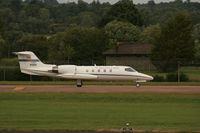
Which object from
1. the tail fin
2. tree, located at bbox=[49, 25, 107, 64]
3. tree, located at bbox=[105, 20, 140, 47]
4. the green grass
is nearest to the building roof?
tree, located at bbox=[49, 25, 107, 64]

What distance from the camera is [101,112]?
24.8m

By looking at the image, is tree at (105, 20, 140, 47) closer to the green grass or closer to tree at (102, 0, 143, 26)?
tree at (102, 0, 143, 26)

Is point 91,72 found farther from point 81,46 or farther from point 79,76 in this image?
point 81,46

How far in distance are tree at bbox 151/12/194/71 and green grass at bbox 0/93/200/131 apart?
41324 millimetres

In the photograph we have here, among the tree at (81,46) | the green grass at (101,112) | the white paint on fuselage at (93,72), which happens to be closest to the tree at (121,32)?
the tree at (81,46)

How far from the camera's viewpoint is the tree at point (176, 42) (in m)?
75.9

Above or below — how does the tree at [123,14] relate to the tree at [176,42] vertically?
above

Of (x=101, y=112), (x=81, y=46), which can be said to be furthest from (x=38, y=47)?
(x=101, y=112)

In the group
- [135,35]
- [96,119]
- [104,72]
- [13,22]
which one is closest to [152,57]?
[104,72]

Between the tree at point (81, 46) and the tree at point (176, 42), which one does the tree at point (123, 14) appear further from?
the tree at point (176, 42)

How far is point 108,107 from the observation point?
2739 centimetres

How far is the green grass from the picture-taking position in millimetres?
20312

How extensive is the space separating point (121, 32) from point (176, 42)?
3180 centimetres

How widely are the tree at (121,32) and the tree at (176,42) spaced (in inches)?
1041
